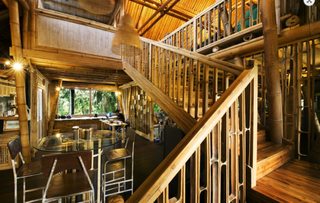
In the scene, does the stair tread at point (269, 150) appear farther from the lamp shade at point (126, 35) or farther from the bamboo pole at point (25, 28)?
the bamboo pole at point (25, 28)

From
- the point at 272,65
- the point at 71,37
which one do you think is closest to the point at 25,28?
the point at 71,37

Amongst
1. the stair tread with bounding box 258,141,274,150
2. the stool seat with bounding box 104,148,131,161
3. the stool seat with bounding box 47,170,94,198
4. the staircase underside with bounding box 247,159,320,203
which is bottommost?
the stool seat with bounding box 47,170,94,198

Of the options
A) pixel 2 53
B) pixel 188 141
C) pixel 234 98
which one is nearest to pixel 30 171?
pixel 188 141

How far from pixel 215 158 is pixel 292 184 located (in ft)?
3.55

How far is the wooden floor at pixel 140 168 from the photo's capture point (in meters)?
2.64

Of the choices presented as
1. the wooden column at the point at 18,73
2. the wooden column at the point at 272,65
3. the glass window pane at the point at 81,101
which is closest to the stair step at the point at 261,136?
the wooden column at the point at 272,65

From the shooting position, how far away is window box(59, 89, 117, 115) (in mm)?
8766

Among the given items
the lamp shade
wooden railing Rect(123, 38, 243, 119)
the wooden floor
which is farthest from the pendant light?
the wooden floor

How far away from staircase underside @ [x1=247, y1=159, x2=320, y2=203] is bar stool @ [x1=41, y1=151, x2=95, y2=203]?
1940 mm

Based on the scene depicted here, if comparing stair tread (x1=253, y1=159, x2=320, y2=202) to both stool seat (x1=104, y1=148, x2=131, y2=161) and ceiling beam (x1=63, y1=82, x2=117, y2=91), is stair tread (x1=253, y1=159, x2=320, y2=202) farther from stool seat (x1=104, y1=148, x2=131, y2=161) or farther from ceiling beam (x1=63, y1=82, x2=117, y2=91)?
ceiling beam (x1=63, y1=82, x2=117, y2=91)

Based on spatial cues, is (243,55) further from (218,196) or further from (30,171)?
(30,171)

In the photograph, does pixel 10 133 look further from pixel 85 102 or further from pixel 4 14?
pixel 85 102

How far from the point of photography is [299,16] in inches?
99.1

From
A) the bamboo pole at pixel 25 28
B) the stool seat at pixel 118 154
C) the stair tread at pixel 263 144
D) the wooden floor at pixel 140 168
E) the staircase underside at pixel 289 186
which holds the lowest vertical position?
the wooden floor at pixel 140 168
